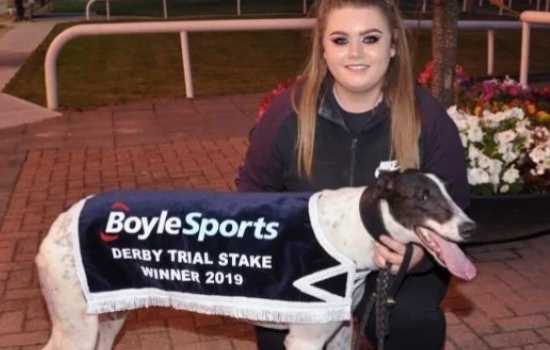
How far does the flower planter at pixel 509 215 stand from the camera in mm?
5199

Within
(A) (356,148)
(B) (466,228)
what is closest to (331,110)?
(A) (356,148)

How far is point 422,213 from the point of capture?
2973 millimetres

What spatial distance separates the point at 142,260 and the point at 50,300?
445 mm

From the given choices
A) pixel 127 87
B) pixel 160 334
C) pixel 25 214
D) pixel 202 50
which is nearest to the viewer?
pixel 160 334

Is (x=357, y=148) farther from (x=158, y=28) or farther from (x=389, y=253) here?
(x=158, y=28)

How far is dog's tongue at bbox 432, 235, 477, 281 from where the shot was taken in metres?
2.95

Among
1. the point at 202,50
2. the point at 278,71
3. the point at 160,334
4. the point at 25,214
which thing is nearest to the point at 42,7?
the point at 202,50

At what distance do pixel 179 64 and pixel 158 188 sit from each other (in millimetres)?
9608

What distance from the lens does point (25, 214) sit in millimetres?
6738

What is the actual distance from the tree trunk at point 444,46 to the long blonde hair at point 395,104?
99.0 inches

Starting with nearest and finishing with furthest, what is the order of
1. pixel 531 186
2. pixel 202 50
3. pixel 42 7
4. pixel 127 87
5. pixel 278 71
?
pixel 531 186, pixel 127 87, pixel 278 71, pixel 202 50, pixel 42 7

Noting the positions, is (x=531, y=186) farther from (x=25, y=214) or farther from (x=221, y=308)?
(x=25, y=214)

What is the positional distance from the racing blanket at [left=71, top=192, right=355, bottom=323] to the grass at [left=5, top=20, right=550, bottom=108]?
6899 mm

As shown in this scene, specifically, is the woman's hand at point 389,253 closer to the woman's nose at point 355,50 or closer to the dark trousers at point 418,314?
the dark trousers at point 418,314
